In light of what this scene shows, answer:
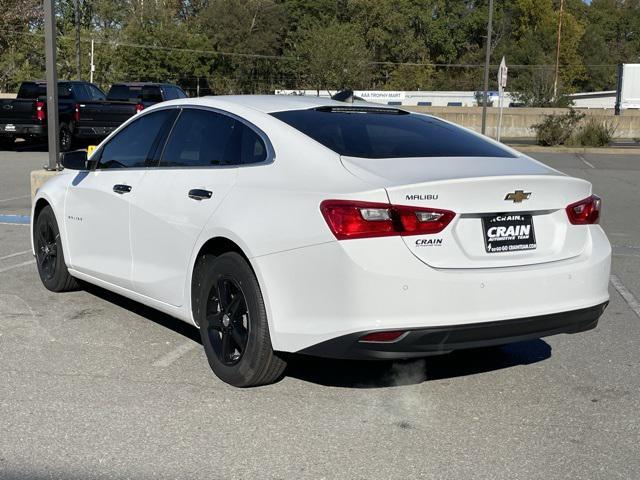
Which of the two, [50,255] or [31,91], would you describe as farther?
[31,91]

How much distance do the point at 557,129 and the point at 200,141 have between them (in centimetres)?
2468

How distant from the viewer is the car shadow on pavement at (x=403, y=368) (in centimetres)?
502

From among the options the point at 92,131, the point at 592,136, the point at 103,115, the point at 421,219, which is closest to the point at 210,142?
the point at 421,219

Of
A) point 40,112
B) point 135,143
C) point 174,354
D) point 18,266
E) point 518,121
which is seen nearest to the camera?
point 174,354

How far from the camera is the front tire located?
14.9 ft

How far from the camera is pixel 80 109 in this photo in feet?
72.1

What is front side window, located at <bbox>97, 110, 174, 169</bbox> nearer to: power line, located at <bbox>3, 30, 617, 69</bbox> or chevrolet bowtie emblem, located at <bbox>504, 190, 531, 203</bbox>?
chevrolet bowtie emblem, located at <bbox>504, 190, 531, 203</bbox>

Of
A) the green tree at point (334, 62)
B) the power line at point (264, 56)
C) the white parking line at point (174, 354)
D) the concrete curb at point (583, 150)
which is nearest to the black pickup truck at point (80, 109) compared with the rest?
the concrete curb at point (583, 150)

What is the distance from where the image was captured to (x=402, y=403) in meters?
4.62

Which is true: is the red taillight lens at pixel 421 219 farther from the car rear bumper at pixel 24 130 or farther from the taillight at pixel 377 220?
the car rear bumper at pixel 24 130

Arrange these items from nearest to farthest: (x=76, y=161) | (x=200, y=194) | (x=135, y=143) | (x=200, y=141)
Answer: (x=200, y=194) < (x=200, y=141) < (x=135, y=143) < (x=76, y=161)

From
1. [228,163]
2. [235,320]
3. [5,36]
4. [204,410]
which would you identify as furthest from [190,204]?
[5,36]

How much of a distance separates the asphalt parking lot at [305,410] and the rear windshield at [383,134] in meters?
1.33

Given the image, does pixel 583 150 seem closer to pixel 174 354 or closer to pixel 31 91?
pixel 31 91
